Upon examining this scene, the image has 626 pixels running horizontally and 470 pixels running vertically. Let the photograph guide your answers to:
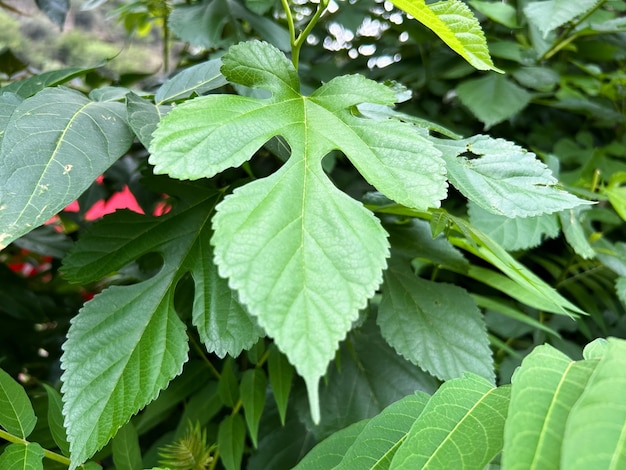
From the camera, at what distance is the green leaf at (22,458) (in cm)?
36

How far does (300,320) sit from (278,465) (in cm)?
36

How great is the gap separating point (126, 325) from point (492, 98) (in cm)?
61

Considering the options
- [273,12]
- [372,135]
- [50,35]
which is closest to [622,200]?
[372,135]

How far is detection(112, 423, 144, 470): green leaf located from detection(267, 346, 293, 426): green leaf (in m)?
0.13

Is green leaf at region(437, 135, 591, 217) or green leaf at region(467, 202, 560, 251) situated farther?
green leaf at region(467, 202, 560, 251)

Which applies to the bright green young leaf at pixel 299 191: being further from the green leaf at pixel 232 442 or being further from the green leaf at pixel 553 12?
the green leaf at pixel 553 12

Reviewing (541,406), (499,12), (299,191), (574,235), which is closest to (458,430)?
(541,406)

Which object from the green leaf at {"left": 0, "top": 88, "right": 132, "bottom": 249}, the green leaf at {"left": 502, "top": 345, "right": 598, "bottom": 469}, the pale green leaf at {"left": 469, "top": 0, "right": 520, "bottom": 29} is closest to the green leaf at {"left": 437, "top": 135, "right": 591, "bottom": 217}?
the green leaf at {"left": 502, "top": 345, "right": 598, "bottom": 469}

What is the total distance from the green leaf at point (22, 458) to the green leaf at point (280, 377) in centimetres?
20

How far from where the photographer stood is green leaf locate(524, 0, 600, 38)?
707 mm

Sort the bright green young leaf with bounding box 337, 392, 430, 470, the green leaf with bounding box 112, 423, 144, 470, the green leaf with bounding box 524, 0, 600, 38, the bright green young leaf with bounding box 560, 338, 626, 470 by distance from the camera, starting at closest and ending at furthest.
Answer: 1. the bright green young leaf with bounding box 560, 338, 626, 470
2. the bright green young leaf with bounding box 337, 392, 430, 470
3. the green leaf with bounding box 112, 423, 144, 470
4. the green leaf with bounding box 524, 0, 600, 38

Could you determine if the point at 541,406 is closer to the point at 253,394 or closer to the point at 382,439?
the point at 382,439

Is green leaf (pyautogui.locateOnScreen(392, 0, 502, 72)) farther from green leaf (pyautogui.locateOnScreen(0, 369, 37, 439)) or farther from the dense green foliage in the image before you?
green leaf (pyautogui.locateOnScreen(0, 369, 37, 439))

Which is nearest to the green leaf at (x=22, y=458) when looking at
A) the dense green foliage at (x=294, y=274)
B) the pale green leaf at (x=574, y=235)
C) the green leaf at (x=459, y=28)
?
the dense green foliage at (x=294, y=274)
